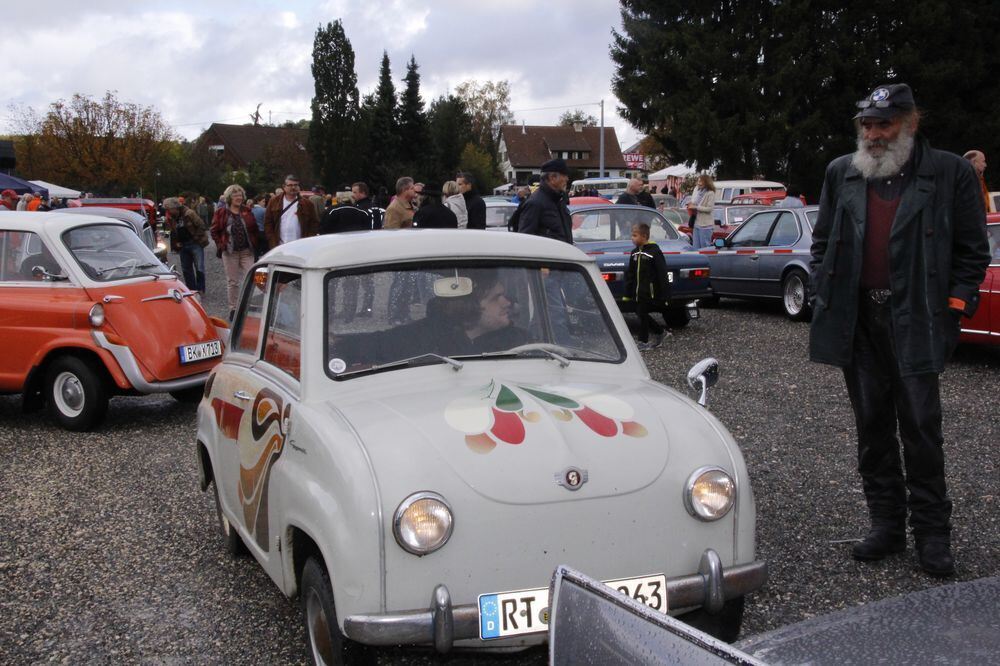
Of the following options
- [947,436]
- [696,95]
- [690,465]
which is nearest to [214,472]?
[690,465]

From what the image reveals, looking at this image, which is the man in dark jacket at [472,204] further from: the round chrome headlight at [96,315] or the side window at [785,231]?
the side window at [785,231]

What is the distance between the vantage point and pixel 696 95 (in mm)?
36750

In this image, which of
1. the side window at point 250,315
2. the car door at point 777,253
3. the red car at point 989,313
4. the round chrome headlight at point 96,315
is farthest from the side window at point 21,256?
the car door at point 777,253

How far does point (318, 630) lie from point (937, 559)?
2.73 m

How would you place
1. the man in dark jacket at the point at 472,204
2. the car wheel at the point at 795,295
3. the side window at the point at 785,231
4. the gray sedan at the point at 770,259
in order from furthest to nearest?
the side window at the point at 785,231, the gray sedan at the point at 770,259, the car wheel at the point at 795,295, the man in dark jacket at the point at 472,204

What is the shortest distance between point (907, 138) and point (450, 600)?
2910 millimetres

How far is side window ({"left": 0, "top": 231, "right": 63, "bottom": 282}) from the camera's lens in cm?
785

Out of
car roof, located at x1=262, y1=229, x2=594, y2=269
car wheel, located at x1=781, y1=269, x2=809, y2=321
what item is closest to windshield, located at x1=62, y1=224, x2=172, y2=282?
car roof, located at x1=262, y1=229, x2=594, y2=269

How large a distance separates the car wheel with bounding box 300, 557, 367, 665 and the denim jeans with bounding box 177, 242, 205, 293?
13853 millimetres

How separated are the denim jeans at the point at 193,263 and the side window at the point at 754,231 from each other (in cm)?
898

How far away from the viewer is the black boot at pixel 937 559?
4.23m

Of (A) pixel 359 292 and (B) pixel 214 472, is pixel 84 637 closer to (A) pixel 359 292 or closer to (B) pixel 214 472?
(B) pixel 214 472

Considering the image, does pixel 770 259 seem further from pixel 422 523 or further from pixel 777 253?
pixel 422 523

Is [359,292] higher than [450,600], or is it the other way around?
[359,292]
